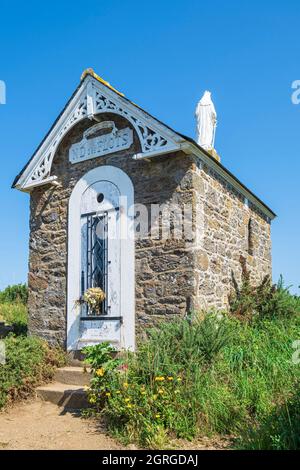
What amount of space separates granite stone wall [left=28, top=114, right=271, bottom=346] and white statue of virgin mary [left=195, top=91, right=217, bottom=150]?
4.12 ft

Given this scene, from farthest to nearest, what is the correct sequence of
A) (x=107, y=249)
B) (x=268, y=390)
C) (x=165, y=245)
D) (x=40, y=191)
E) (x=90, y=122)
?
(x=40, y=191) < (x=90, y=122) < (x=107, y=249) < (x=165, y=245) < (x=268, y=390)

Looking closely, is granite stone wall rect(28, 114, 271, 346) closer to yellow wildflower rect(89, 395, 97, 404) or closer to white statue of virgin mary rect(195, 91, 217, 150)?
white statue of virgin mary rect(195, 91, 217, 150)

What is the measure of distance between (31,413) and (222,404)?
3.15 metres

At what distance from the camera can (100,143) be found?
936 cm

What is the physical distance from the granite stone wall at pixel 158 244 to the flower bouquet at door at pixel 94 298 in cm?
76

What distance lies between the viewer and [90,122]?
31.6ft

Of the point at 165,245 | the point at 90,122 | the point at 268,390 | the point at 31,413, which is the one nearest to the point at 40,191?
the point at 90,122

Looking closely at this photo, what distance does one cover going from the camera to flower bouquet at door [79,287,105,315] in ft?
28.6

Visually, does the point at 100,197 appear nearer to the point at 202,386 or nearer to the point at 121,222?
the point at 121,222

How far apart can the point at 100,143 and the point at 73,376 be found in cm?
429
